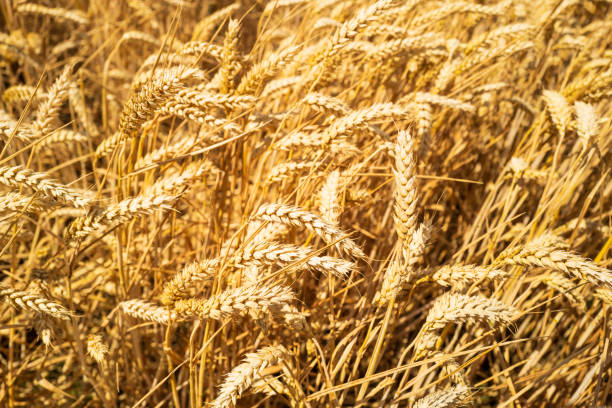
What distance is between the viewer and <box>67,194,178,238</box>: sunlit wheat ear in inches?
36.9

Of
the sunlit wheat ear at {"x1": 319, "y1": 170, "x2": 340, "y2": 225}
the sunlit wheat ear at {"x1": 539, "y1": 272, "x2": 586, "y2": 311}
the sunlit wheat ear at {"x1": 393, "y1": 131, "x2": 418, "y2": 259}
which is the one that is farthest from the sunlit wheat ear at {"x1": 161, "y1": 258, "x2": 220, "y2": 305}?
the sunlit wheat ear at {"x1": 539, "y1": 272, "x2": 586, "y2": 311}

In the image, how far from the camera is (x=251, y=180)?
200 centimetres

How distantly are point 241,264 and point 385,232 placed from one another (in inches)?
37.9

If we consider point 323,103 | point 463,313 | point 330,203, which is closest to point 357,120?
point 323,103

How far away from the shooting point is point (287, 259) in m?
0.89

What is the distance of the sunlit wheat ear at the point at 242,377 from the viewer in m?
0.85

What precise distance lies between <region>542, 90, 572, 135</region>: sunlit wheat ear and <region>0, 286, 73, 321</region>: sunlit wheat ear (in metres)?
1.58

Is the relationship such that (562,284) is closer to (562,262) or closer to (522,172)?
(562,262)

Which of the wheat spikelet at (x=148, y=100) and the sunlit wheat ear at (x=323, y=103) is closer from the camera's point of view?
the wheat spikelet at (x=148, y=100)

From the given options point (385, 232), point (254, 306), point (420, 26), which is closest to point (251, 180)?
point (385, 232)

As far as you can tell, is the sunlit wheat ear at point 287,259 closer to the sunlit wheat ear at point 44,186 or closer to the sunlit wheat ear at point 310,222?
the sunlit wheat ear at point 310,222

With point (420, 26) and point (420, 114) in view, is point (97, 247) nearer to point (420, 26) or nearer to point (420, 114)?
point (420, 114)

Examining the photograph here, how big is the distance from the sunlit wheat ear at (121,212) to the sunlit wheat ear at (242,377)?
394 mm

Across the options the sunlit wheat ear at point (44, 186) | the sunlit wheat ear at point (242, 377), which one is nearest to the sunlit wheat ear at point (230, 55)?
the sunlit wheat ear at point (44, 186)
